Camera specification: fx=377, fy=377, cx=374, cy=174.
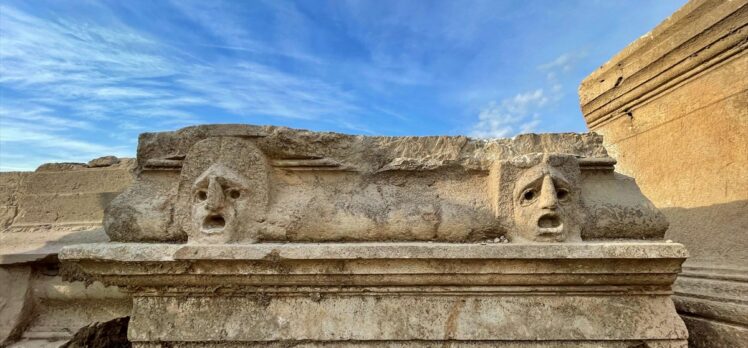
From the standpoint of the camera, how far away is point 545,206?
1.66 m

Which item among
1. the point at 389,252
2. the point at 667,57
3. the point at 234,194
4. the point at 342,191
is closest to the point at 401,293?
the point at 389,252

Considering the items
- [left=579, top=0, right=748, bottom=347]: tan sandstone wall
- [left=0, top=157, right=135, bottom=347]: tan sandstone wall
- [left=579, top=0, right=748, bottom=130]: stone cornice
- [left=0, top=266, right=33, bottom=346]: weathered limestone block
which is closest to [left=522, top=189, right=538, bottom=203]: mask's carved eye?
[left=579, top=0, right=748, bottom=347]: tan sandstone wall

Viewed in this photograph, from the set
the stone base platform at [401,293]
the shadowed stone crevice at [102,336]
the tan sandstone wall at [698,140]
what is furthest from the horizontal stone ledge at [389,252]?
the shadowed stone crevice at [102,336]

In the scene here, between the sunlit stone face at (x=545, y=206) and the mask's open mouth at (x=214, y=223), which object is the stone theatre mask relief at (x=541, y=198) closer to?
the sunlit stone face at (x=545, y=206)

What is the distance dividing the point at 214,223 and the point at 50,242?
1.92 m

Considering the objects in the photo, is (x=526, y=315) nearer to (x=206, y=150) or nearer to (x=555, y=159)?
(x=555, y=159)

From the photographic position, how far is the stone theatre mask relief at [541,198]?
5.47ft

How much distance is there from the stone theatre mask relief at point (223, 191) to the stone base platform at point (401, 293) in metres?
0.13

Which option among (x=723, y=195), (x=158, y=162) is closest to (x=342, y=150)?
(x=158, y=162)

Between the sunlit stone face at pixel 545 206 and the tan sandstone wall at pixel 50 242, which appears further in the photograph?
the tan sandstone wall at pixel 50 242

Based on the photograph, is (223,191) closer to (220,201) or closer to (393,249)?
(220,201)

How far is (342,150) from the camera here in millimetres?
1865

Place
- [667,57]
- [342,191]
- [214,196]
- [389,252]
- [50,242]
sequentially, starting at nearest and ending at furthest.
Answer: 1. [389,252]
2. [214,196]
3. [342,191]
4. [50,242]
5. [667,57]

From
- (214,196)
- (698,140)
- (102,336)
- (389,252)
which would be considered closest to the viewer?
(389,252)
